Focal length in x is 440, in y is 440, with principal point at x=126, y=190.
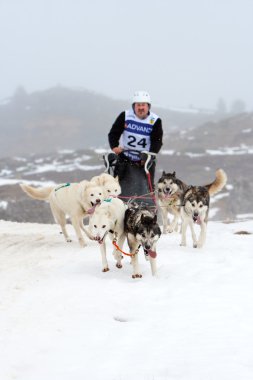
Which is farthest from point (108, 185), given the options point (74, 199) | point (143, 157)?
point (143, 157)

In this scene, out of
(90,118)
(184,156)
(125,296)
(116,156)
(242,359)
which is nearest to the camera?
(242,359)

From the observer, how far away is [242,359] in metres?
3.07

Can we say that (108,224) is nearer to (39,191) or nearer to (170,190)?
(170,190)

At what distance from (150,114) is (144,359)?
5.07 m

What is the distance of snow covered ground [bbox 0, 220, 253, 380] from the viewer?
10.1 ft

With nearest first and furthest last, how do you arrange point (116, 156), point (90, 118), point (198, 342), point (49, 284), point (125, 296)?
point (198, 342), point (125, 296), point (49, 284), point (116, 156), point (90, 118)

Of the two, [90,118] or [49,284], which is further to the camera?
[90,118]

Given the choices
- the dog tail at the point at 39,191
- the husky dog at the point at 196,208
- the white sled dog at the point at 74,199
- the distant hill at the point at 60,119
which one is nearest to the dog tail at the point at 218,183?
the husky dog at the point at 196,208

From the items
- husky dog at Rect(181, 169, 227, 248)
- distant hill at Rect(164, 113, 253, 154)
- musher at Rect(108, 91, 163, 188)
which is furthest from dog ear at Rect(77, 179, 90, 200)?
distant hill at Rect(164, 113, 253, 154)

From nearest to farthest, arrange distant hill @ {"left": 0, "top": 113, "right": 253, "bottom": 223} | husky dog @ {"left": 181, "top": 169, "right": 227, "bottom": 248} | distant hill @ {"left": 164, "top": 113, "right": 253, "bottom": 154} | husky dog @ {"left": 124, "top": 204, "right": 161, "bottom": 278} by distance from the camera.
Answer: husky dog @ {"left": 124, "top": 204, "right": 161, "bottom": 278} → husky dog @ {"left": 181, "top": 169, "right": 227, "bottom": 248} → distant hill @ {"left": 0, "top": 113, "right": 253, "bottom": 223} → distant hill @ {"left": 164, "top": 113, "right": 253, "bottom": 154}

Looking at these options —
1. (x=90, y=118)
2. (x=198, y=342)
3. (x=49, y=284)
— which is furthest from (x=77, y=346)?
(x=90, y=118)

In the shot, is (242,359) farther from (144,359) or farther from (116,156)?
(116,156)

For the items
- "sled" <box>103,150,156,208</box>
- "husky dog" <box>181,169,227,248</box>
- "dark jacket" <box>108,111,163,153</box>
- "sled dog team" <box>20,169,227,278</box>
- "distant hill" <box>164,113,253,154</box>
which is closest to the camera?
"sled dog team" <box>20,169,227,278</box>

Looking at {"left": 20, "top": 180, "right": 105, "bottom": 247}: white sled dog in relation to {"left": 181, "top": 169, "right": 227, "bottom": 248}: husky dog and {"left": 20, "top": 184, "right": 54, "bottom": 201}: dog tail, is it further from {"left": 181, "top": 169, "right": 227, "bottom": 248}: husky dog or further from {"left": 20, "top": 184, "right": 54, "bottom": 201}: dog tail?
{"left": 181, "top": 169, "right": 227, "bottom": 248}: husky dog
